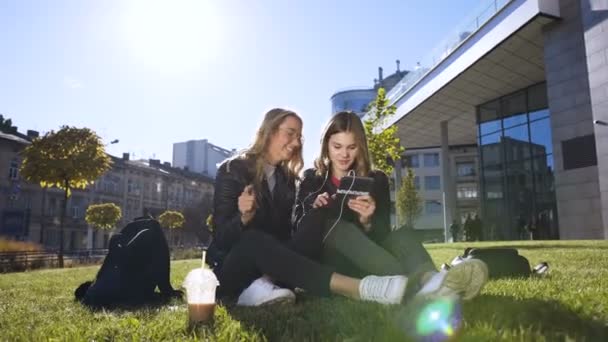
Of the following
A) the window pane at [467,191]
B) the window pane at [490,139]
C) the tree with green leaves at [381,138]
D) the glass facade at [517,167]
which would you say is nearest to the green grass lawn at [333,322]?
the tree with green leaves at [381,138]

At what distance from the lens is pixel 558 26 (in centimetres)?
1817

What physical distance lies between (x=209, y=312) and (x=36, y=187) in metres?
43.9

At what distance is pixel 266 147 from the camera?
418 centimetres

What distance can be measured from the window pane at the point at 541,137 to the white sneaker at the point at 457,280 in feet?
76.3

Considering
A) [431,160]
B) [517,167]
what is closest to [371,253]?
[517,167]

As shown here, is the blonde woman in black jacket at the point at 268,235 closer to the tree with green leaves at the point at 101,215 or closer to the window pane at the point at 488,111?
the window pane at the point at 488,111

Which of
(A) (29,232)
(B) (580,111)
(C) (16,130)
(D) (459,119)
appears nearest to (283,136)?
(B) (580,111)

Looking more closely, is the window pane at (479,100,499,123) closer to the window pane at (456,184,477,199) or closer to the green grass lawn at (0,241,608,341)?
the green grass lawn at (0,241,608,341)

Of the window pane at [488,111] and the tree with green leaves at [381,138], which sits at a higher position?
the window pane at [488,111]

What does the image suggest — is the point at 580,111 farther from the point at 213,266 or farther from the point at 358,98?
the point at 358,98

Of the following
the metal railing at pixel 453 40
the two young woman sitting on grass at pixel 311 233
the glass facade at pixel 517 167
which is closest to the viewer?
the two young woman sitting on grass at pixel 311 233

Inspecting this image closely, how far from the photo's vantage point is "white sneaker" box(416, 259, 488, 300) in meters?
2.43

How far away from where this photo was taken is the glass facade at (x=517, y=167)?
76.0 feet

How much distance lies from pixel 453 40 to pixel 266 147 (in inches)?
825
